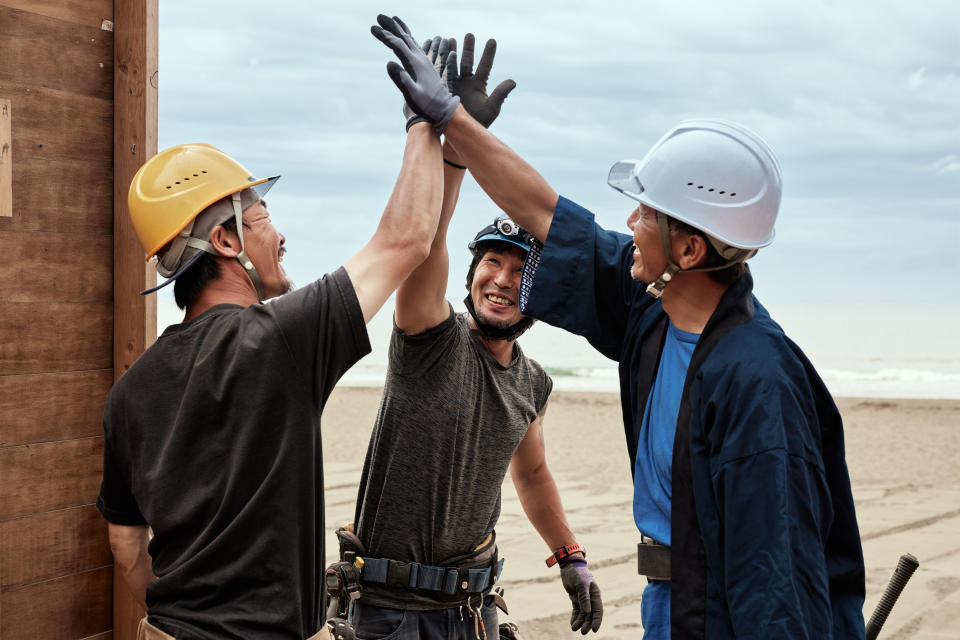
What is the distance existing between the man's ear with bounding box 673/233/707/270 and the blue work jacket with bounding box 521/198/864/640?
118 mm

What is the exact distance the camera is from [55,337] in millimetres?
3299

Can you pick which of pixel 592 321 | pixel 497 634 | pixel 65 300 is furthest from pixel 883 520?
pixel 65 300

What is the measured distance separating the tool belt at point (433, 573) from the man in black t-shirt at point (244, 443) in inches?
37.3

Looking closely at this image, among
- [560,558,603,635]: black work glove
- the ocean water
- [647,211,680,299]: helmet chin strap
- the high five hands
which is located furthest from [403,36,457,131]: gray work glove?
the ocean water

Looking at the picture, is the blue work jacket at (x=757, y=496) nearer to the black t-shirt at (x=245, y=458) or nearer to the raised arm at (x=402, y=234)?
the raised arm at (x=402, y=234)

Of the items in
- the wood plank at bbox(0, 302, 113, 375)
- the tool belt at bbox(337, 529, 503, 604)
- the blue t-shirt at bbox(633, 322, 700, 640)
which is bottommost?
the tool belt at bbox(337, 529, 503, 604)

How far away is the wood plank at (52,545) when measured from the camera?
3172 millimetres

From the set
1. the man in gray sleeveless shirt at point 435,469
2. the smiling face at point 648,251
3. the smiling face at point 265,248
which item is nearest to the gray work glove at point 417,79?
the man in gray sleeveless shirt at point 435,469

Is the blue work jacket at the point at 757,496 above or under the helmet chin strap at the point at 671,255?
under

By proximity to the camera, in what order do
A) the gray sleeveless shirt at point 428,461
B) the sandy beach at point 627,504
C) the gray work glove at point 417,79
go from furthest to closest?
the sandy beach at point 627,504
the gray sleeveless shirt at point 428,461
the gray work glove at point 417,79

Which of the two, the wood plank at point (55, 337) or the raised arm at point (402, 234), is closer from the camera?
the raised arm at point (402, 234)

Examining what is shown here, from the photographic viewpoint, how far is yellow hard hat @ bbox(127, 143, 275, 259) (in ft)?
8.27

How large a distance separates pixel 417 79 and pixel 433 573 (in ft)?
5.50

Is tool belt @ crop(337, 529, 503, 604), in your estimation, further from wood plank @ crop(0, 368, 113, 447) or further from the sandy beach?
the sandy beach
